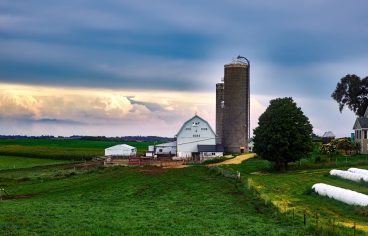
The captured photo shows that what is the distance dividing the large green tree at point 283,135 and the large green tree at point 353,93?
42.5 metres

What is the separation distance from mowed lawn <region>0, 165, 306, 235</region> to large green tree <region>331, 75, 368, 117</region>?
55990 millimetres

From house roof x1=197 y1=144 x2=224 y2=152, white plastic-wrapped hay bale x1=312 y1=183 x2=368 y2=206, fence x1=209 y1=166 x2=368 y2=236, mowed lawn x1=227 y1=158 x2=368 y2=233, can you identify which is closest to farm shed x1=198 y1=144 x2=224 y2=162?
house roof x1=197 y1=144 x2=224 y2=152

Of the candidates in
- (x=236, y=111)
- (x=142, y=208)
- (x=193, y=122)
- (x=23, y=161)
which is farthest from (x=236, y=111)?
(x=142, y=208)

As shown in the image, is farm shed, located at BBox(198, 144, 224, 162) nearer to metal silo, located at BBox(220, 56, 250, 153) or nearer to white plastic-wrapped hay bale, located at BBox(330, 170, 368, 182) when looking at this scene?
metal silo, located at BBox(220, 56, 250, 153)

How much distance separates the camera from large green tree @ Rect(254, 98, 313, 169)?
68.3 meters

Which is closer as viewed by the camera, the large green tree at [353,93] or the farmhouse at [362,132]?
the farmhouse at [362,132]

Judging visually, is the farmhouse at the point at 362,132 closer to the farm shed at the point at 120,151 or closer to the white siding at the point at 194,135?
the white siding at the point at 194,135

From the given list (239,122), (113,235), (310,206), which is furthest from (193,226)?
(239,122)

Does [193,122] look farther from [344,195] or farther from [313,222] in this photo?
[313,222]

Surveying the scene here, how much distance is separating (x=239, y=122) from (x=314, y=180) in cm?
5069

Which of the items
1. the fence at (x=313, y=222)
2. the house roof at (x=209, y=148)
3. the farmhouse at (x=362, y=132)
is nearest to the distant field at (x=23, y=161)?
the house roof at (x=209, y=148)

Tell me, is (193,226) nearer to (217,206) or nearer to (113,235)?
(113,235)

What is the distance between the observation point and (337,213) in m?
34.6

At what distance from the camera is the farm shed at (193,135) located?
10138 cm
